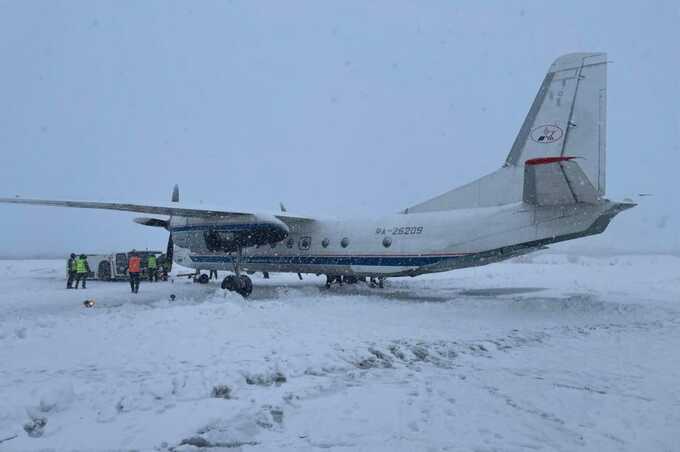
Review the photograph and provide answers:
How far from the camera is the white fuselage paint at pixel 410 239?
1150 centimetres

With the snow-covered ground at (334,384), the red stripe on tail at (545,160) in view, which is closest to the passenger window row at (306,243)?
the snow-covered ground at (334,384)

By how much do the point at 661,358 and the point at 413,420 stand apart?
450cm

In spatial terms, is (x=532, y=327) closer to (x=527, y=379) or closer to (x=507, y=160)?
(x=527, y=379)

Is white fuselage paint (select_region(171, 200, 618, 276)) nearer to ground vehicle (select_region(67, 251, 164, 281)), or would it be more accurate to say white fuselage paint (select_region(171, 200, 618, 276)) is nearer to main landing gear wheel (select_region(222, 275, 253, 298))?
main landing gear wheel (select_region(222, 275, 253, 298))

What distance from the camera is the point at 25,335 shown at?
7477 millimetres

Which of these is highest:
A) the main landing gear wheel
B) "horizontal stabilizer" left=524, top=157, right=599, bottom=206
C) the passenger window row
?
"horizontal stabilizer" left=524, top=157, right=599, bottom=206

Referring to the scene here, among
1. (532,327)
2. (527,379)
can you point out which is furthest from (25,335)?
(532,327)

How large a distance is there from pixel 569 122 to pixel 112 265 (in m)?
24.2

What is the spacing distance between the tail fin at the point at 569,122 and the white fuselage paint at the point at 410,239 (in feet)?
2.43

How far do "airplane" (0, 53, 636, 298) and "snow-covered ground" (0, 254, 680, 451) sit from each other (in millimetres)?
2838

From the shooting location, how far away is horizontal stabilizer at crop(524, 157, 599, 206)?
8992mm

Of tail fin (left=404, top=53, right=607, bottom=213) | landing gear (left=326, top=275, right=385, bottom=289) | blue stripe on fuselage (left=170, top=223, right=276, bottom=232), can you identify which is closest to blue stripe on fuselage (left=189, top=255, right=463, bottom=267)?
blue stripe on fuselage (left=170, top=223, right=276, bottom=232)

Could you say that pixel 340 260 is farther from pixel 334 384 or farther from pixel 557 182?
pixel 334 384

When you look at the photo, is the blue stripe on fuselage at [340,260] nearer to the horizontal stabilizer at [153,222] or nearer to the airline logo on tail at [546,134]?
the horizontal stabilizer at [153,222]
